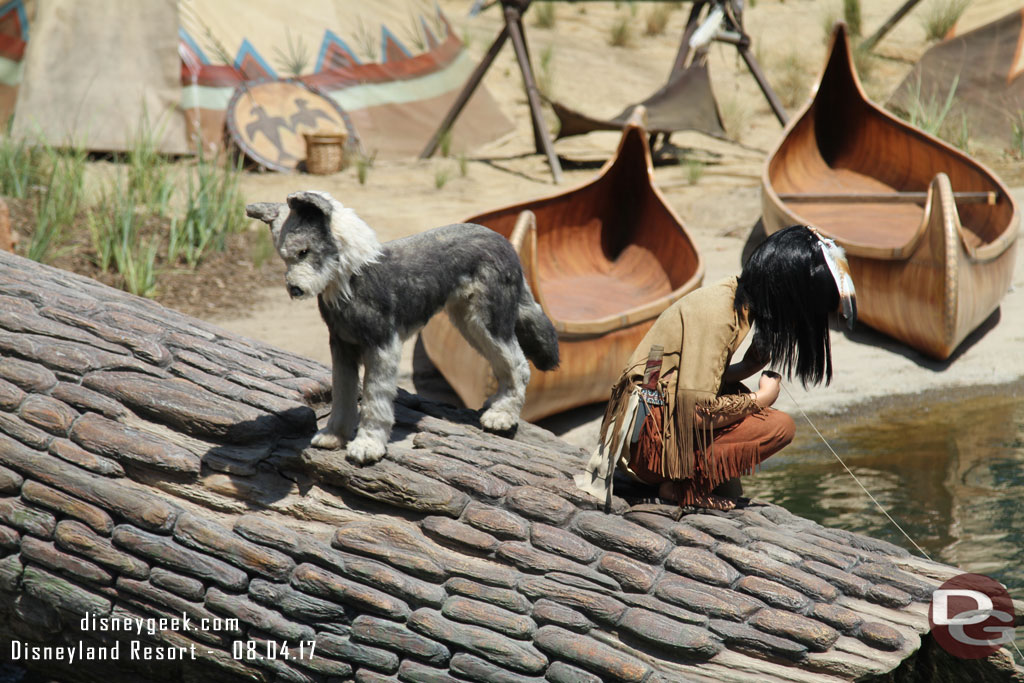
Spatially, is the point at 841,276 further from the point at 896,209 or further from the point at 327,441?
the point at 896,209

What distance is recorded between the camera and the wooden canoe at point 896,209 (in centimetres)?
662

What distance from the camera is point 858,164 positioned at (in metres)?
9.33

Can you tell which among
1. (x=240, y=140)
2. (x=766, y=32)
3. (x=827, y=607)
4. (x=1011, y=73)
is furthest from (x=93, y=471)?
(x=766, y=32)

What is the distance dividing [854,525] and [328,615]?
2.87m

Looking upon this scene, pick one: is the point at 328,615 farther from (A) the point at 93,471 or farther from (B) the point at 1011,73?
(B) the point at 1011,73

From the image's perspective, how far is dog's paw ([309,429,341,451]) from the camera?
11.7 ft

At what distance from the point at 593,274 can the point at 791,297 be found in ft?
14.7

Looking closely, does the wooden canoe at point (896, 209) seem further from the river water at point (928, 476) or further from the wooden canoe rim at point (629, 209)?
the wooden canoe rim at point (629, 209)

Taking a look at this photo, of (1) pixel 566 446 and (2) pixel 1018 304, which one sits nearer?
(1) pixel 566 446

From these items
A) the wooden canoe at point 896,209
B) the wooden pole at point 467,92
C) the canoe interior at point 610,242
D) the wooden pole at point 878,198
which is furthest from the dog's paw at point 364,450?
the wooden pole at point 467,92

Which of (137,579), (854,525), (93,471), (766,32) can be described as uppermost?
(766,32)

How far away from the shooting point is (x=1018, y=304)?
24.6 ft

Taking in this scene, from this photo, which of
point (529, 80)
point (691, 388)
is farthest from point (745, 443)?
point (529, 80)

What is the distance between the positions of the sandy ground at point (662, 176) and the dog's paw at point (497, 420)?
5.23 ft
